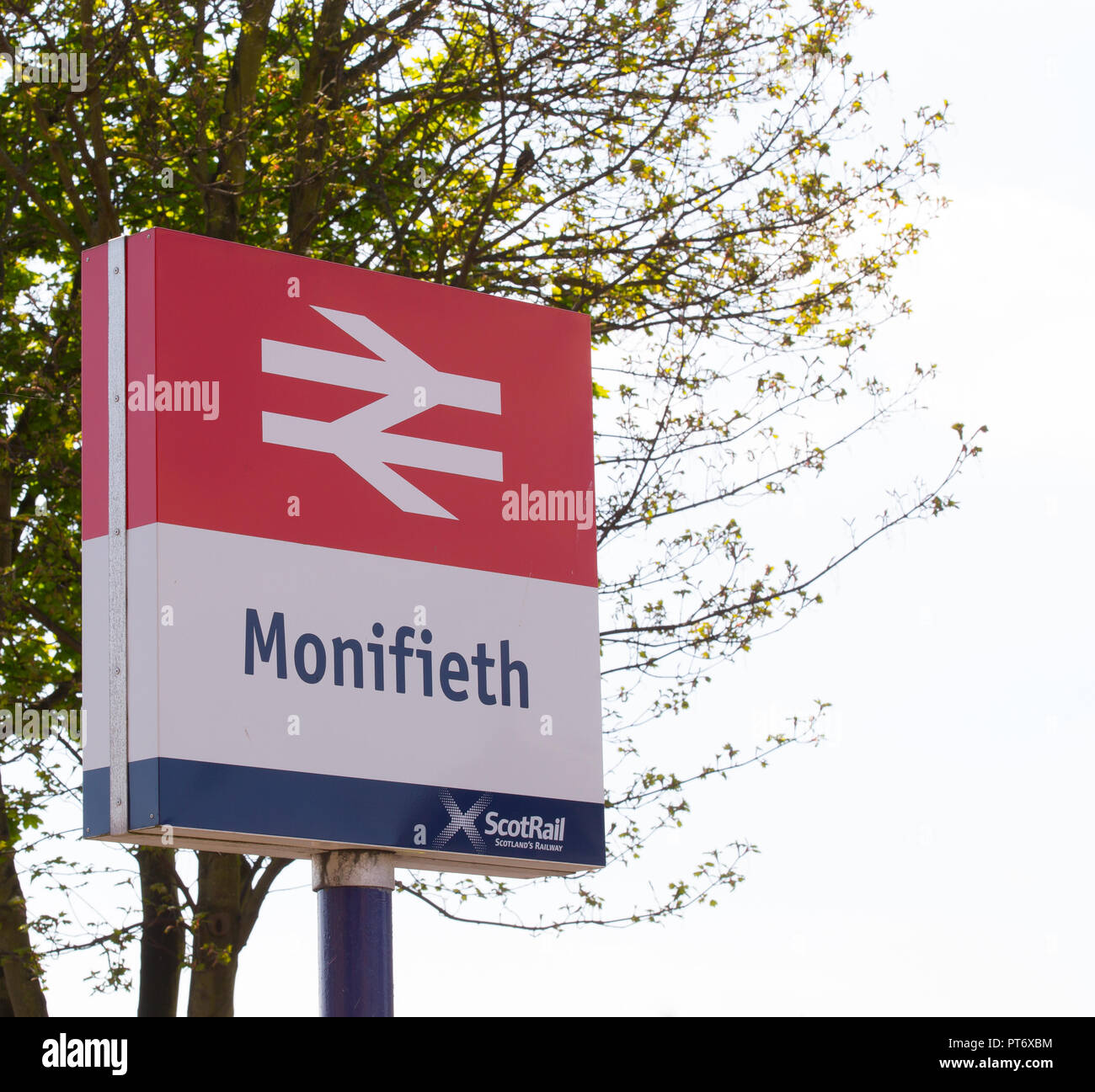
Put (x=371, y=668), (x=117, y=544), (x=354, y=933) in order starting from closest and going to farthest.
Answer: (x=117, y=544) < (x=354, y=933) < (x=371, y=668)

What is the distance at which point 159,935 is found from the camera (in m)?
12.6

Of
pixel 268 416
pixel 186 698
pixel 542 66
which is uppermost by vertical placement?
pixel 542 66

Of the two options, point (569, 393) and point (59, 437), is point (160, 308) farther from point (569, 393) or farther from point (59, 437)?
point (59, 437)

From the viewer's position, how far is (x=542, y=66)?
11.5 metres

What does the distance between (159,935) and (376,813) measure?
836 centimetres

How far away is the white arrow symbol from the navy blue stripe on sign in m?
0.84

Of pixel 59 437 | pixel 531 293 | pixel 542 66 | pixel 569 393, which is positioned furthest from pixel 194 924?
pixel 569 393

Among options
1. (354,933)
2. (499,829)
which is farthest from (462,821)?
(354,933)

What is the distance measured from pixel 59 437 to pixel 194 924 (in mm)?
3226

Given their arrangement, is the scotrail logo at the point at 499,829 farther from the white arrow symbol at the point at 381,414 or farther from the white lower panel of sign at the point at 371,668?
the white arrow symbol at the point at 381,414

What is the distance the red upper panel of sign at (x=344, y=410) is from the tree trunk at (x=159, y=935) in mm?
6744

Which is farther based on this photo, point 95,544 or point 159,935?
point 159,935

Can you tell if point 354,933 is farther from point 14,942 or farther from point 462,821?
point 14,942

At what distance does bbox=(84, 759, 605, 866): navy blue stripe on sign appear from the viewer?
4.50m
